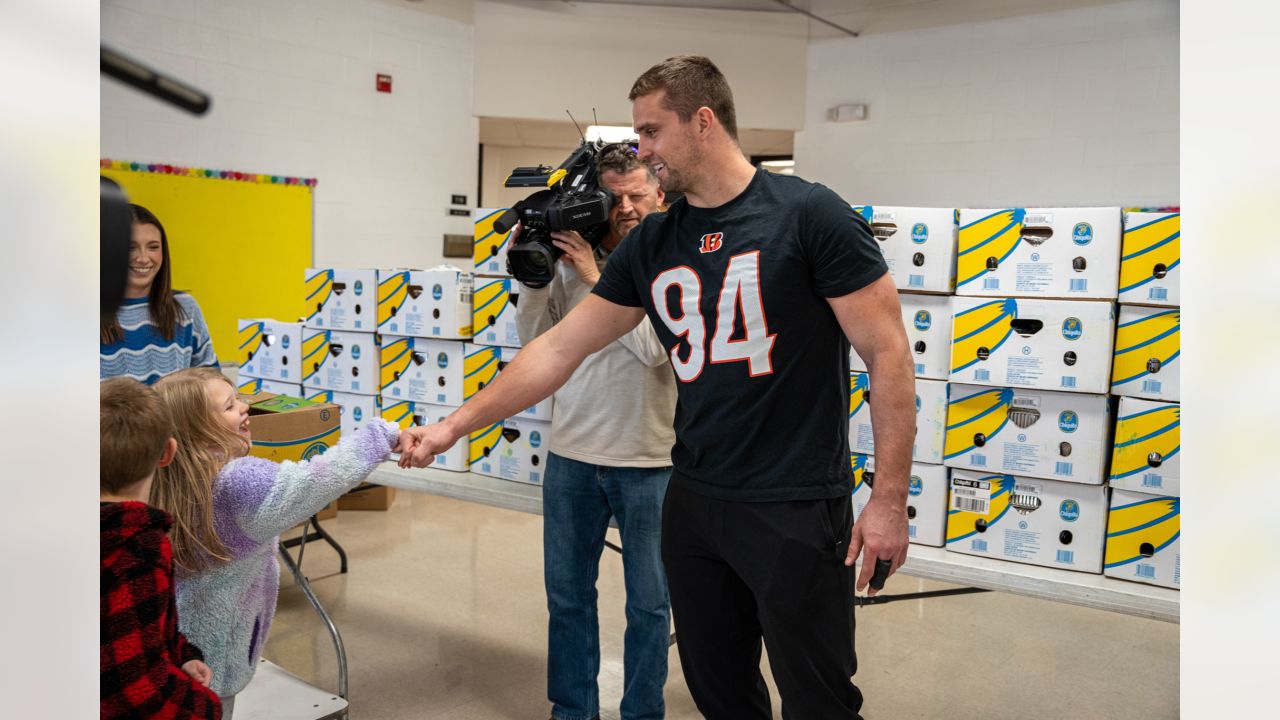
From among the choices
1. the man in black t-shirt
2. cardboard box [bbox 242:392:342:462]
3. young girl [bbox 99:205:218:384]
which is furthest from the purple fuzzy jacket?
cardboard box [bbox 242:392:342:462]

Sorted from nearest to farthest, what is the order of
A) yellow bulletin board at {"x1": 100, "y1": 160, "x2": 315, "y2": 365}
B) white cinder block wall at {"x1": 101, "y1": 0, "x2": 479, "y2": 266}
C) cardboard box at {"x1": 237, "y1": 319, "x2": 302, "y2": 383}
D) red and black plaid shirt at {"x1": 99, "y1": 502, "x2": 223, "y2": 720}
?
red and black plaid shirt at {"x1": 99, "y1": 502, "x2": 223, "y2": 720}, cardboard box at {"x1": 237, "y1": 319, "x2": 302, "y2": 383}, white cinder block wall at {"x1": 101, "y1": 0, "x2": 479, "y2": 266}, yellow bulletin board at {"x1": 100, "y1": 160, "x2": 315, "y2": 365}

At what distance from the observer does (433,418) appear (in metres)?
3.03

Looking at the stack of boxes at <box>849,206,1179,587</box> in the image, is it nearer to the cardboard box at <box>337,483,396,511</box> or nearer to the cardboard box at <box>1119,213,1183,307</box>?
the cardboard box at <box>1119,213,1183,307</box>

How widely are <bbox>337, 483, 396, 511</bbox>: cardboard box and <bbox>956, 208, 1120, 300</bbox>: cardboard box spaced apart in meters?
3.34

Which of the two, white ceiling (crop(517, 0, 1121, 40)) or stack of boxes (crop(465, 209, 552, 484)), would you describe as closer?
→ stack of boxes (crop(465, 209, 552, 484))

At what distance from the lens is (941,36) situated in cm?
640

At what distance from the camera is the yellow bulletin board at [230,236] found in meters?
5.27

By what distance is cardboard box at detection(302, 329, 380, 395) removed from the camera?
3.12 metres

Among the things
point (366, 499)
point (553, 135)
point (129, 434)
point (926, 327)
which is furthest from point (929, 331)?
point (553, 135)

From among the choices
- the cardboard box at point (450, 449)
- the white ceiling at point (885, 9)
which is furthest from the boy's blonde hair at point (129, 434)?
the white ceiling at point (885, 9)

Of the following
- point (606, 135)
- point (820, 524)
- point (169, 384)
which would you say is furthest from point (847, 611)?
point (606, 135)

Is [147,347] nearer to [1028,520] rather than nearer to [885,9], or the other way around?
[1028,520]

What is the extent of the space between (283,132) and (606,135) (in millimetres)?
2590
